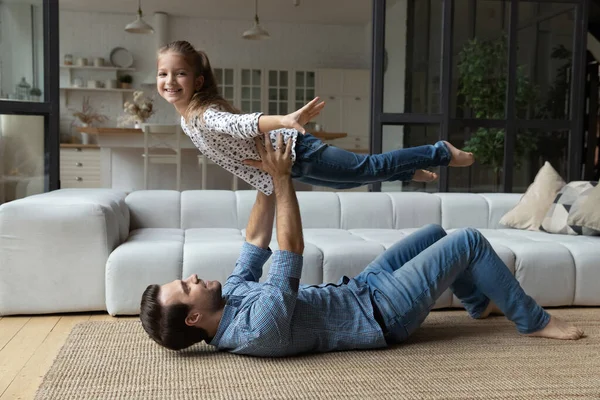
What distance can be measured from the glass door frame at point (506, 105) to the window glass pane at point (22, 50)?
2285mm

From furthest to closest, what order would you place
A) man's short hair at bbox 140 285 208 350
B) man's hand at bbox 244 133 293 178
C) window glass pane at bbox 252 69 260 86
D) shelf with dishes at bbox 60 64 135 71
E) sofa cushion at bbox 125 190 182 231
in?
window glass pane at bbox 252 69 260 86
shelf with dishes at bbox 60 64 135 71
sofa cushion at bbox 125 190 182 231
man's hand at bbox 244 133 293 178
man's short hair at bbox 140 285 208 350

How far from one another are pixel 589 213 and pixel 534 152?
1.50 metres

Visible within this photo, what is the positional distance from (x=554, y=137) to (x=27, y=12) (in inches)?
154

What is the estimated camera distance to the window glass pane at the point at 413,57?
14.9 feet

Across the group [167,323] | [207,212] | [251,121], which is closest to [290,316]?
[167,323]

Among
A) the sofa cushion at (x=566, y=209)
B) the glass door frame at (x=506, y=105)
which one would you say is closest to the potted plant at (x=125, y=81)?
the glass door frame at (x=506, y=105)

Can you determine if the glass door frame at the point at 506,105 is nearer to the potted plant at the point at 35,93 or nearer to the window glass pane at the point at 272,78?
the potted plant at the point at 35,93

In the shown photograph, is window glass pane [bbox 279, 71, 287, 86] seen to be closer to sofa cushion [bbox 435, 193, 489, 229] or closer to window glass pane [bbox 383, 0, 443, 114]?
window glass pane [bbox 383, 0, 443, 114]

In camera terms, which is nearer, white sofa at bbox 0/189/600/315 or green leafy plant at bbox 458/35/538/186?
white sofa at bbox 0/189/600/315

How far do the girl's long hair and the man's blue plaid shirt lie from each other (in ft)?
1.93

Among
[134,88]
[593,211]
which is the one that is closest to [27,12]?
[593,211]

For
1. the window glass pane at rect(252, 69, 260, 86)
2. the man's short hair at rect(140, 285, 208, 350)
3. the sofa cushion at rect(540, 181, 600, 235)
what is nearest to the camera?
the man's short hair at rect(140, 285, 208, 350)

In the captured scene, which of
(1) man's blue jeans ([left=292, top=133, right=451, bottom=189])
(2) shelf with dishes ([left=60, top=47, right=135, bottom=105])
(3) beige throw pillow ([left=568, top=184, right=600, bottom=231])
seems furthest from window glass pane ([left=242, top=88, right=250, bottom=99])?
(1) man's blue jeans ([left=292, top=133, right=451, bottom=189])

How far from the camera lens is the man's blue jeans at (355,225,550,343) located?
220cm
